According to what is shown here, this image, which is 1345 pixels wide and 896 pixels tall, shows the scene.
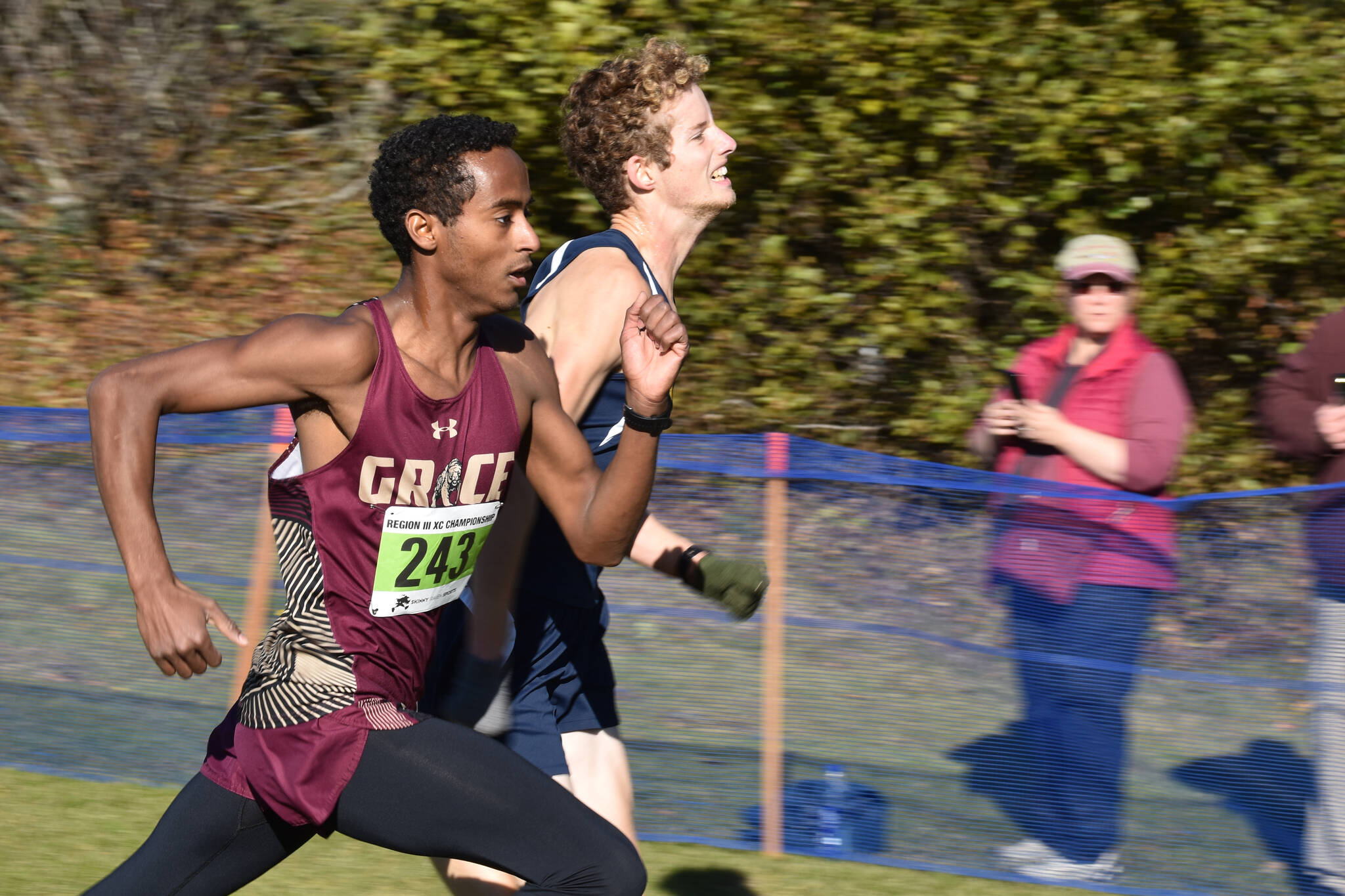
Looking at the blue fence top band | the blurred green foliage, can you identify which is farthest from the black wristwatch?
the blurred green foliage

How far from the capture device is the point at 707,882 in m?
4.32

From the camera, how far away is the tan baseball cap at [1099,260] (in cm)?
431

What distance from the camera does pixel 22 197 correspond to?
31.3 ft

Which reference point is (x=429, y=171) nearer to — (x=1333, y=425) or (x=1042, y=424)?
(x=1042, y=424)

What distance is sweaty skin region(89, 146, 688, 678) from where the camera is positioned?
2.31m

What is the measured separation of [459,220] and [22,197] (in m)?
8.09

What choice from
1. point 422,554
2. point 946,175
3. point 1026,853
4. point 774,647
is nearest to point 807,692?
point 774,647

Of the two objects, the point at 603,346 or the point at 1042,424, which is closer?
the point at 603,346

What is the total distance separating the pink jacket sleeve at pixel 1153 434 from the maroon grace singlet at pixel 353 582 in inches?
92.1

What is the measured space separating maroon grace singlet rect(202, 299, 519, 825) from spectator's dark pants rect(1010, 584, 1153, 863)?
2.20 metres

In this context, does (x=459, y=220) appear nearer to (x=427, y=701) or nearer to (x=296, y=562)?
(x=296, y=562)

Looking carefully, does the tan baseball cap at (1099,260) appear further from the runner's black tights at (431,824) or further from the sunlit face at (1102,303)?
the runner's black tights at (431,824)

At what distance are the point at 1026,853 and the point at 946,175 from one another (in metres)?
3.26

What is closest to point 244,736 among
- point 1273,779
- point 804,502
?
point 804,502
